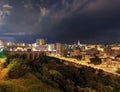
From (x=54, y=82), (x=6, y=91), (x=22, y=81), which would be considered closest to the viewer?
(x=6, y=91)

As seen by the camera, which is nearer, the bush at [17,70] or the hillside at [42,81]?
the hillside at [42,81]

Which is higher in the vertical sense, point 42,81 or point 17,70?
point 17,70

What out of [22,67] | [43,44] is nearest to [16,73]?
[22,67]

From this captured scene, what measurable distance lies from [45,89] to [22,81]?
1098 millimetres

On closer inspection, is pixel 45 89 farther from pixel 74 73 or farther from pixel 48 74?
pixel 74 73

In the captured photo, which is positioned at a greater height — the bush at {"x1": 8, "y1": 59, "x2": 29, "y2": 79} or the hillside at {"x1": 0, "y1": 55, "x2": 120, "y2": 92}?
A: the bush at {"x1": 8, "y1": 59, "x2": 29, "y2": 79}

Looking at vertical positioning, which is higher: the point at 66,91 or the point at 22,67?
the point at 22,67

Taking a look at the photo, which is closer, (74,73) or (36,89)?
(36,89)

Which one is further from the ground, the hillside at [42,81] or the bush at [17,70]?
the bush at [17,70]

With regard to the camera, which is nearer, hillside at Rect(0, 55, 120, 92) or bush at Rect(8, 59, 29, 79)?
hillside at Rect(0, 55, 120, 92)

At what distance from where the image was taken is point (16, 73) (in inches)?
566

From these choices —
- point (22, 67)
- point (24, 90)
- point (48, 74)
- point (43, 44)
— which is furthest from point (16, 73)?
point (43, 44)

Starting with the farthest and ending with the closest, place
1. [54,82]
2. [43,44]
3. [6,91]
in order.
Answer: [43,44] → [54,82] → [6,91]

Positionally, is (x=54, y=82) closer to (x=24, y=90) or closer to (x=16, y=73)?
(x=16, y=73)
